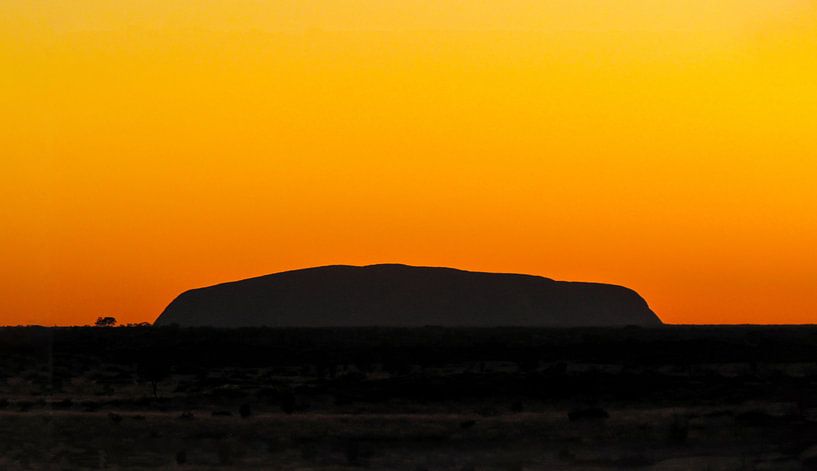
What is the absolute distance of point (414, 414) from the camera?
141 feet

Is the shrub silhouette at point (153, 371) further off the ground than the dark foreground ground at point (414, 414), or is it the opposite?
the shrub silhouette at point (153, 371)

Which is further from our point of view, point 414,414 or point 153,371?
point 153,371

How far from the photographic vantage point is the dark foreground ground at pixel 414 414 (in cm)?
3050

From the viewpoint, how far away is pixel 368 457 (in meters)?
30.7

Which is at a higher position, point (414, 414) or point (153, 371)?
point (153, 371)

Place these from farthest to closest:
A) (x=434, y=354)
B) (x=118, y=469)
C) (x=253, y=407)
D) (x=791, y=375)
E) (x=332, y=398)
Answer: (x=434, y=354), (x=791, y=375), (x=332, y=398), (x=253, y=407), (x=118, y=469)

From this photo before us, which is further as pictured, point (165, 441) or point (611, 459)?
point (165, 441)

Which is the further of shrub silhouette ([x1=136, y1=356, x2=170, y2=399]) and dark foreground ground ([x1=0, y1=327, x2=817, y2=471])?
shrub silhouette ([x1=136, y1=356, x2=170, y2=399])

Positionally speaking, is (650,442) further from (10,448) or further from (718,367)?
(718,367)

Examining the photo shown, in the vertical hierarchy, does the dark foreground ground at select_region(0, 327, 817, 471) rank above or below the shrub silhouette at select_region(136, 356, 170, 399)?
below

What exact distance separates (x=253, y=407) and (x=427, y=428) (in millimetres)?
9233

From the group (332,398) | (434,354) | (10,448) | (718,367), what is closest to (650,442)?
(10,448)

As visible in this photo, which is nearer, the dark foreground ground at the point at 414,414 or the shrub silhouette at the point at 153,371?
the dark foreground ground at the point at 414,414

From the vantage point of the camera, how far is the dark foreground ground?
3050 cm
